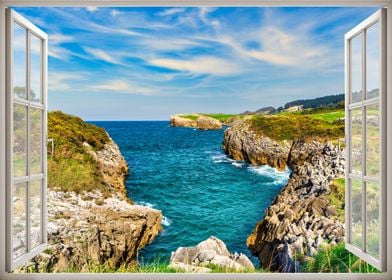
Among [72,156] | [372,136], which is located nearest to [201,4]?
[372,136]

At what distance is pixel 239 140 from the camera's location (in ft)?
23.7

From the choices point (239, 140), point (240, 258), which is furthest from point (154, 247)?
point (239, 140)

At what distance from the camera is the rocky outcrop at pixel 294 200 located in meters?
4.41

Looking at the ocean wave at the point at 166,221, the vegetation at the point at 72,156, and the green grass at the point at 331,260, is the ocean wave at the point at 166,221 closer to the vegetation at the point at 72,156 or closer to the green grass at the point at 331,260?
the vegetation at the point at 72,156

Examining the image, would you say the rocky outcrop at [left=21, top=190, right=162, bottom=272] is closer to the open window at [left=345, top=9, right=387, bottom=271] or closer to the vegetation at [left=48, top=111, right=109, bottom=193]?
the vegetation at [left=48, top=111, right=109, bottom=193]

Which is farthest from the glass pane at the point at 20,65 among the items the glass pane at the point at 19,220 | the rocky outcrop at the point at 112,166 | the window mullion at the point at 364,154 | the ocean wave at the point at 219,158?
the ocean wave at the point at 219,158

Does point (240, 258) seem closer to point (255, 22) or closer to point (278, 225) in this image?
point (278, 225)

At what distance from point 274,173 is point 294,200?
100 cm

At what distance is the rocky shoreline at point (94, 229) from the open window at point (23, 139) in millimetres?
2319

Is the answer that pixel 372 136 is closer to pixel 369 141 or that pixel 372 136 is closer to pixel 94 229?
pixel 369 141

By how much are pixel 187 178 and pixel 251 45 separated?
2917mm

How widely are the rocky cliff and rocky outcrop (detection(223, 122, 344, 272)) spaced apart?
1.88 m

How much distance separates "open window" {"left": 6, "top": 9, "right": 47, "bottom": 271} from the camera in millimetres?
1713

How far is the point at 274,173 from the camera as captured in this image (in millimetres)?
6902
